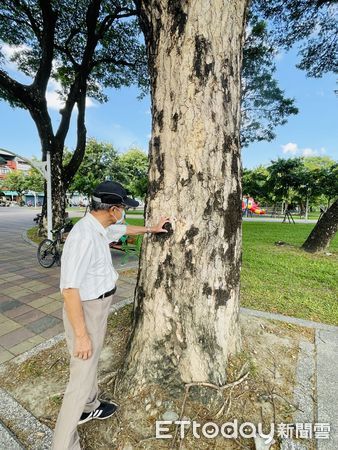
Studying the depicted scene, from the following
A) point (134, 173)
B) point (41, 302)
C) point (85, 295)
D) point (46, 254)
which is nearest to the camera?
point (85, 295)

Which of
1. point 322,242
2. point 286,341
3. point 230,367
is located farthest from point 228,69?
point 322,242

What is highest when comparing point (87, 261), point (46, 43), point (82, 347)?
point (46, 43)

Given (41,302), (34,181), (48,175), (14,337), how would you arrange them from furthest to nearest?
(34,181) < (48,175) < (41,302) < (14,337)

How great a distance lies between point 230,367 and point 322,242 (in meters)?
5.89

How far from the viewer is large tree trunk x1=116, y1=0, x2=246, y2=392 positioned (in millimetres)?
1763

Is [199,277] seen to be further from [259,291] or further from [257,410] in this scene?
[259,291]

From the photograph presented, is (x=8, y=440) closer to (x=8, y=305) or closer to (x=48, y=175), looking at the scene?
(x=8, y=305)

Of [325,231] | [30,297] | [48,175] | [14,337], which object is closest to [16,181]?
[48,175]

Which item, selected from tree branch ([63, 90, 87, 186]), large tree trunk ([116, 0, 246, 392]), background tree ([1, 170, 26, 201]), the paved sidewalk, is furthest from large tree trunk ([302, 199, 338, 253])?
background tree ([1, 170, 26, 201])

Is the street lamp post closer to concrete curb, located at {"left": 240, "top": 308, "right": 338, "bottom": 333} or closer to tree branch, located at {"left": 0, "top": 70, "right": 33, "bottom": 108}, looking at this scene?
tree branch, located at {"left": 0, "top": 70, "right": 33, "bottom": 108}

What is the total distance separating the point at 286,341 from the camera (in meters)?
2.74

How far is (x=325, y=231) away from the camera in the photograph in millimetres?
6629

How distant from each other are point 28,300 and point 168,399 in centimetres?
294

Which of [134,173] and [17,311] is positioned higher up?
[134,173]
